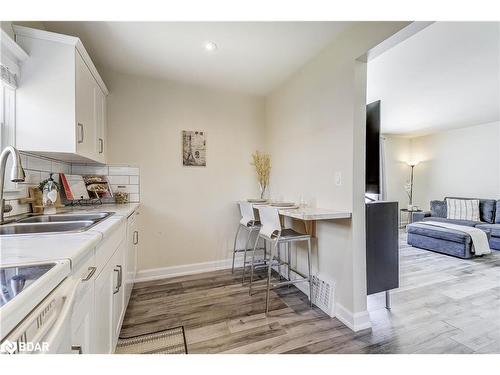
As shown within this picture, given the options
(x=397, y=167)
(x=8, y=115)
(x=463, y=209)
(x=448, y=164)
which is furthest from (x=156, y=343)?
(x=448, y=164)

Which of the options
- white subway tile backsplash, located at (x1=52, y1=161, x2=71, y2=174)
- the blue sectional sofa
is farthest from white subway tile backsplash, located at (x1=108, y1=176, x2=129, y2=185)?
the blue sectional sofa

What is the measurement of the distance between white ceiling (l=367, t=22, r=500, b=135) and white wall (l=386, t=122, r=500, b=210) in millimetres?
507

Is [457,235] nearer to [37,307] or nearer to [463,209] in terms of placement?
[463,209]

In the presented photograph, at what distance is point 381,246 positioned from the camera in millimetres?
1987

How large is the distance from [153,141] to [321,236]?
214cm

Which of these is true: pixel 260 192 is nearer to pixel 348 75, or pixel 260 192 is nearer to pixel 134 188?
pixel 134 188

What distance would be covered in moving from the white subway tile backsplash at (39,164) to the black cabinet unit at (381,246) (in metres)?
2.64

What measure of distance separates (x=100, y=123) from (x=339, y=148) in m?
2.26

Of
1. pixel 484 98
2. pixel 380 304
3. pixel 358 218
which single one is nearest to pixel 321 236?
pixel 358 218

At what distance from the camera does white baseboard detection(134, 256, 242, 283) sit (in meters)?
2.65

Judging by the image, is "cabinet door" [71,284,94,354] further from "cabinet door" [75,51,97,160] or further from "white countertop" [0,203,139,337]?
"cabinet door" [75,51,97,160]

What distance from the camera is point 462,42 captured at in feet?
6.75

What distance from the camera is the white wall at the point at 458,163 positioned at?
15.2 feet

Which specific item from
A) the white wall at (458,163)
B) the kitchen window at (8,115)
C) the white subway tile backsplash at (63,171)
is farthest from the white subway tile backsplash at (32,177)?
the white wall at (458,163)
